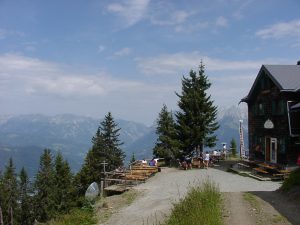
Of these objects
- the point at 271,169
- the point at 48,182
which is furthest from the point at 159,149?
the point at 48,182

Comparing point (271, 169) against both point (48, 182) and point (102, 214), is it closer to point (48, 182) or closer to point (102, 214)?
point (102, 214)

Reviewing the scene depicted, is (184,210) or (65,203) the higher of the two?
(184,210)

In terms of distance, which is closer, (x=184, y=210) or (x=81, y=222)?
(x=184, y=210)

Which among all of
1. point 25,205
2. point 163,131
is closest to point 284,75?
point 163,131

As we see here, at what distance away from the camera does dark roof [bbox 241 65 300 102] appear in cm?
3159

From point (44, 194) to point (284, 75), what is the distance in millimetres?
53557

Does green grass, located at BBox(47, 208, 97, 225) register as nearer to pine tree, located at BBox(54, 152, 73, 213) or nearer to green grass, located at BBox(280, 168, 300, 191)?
green grass, located at BBox(280, 168, 300, 191)

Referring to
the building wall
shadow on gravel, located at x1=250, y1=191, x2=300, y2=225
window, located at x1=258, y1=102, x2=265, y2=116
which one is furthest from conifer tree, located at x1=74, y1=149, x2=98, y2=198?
shadow on gravel, located at x1=250, y1=191, x2=300, y2=225

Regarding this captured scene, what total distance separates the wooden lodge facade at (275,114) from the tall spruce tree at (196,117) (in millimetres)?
4690

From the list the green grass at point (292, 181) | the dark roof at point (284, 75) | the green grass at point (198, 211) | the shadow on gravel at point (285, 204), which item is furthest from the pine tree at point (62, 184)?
the green grass at point (198, 211)

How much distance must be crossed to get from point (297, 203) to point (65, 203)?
57360 mm

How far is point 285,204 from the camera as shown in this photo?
17.3m

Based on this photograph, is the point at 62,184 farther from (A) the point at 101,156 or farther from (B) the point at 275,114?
(B) the point at 275,114

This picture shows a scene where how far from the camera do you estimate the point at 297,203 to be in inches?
673
